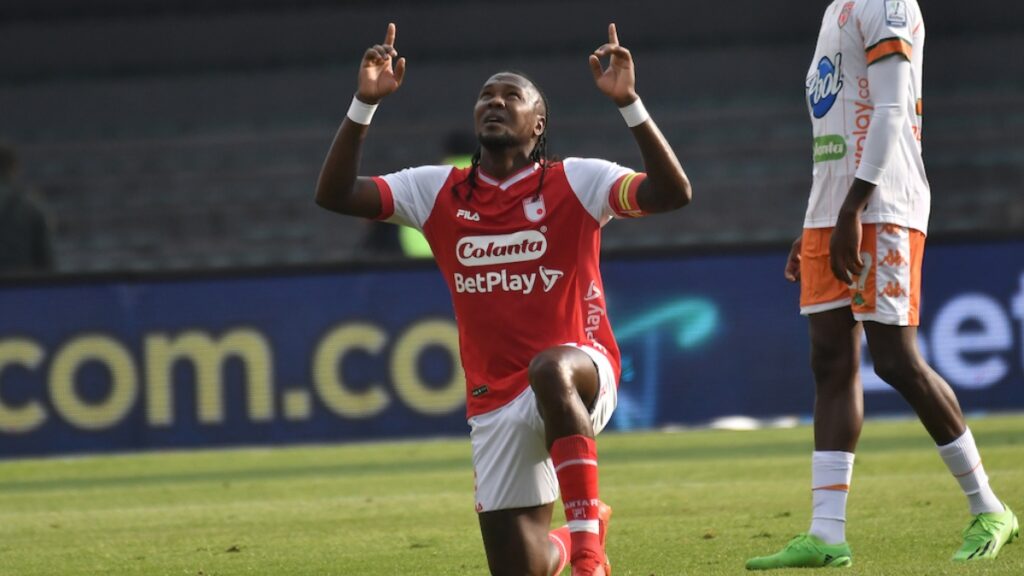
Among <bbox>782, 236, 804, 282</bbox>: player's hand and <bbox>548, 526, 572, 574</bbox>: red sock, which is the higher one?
<bbox>782, 236, 804, 282</bbox>: player's hand

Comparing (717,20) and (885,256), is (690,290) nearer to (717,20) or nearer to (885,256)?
(885,256)

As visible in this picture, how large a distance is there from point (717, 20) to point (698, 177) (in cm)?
356

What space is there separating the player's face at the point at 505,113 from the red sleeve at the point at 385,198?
344mm

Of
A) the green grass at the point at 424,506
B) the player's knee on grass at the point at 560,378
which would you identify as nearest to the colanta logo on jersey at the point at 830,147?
the player's knee on grass at the point at 560,378

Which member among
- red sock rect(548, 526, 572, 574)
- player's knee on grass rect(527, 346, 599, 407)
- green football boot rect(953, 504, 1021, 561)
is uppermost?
player's knee on grass rect(527, 346, 599, 407)

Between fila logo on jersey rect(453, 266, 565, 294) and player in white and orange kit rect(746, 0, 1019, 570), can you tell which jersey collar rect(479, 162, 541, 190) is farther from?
player in white and orange kit rect(746, 0, 1019, 570)

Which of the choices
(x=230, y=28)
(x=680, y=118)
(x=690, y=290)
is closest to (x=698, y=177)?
(x=680, y=118)

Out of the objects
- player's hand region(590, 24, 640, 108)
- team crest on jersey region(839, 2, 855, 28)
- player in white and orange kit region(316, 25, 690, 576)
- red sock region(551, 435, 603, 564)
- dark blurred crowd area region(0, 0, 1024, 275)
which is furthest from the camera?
dark blurred crowd area region(0, 0, 1024, 275)

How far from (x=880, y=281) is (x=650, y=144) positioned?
99 centimetres

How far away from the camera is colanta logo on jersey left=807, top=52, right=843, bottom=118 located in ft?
18.7

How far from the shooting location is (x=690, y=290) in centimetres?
1176

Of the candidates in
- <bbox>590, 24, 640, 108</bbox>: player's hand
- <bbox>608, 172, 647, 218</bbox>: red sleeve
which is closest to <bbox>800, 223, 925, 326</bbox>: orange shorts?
<bbox>608, 172, 647, 218</bbox>: red sleeve

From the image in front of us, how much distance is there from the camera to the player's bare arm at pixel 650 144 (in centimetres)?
502

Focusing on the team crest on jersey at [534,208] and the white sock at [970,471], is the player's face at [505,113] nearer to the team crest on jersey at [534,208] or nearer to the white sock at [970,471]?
the team crest on jersey at [534,208]
